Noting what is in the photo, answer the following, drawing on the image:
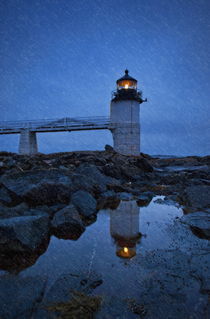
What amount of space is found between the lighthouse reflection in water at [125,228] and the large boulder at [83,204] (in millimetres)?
441

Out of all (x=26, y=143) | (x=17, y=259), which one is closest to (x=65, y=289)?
(x=17, y=259)

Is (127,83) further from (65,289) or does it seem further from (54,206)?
(65,289)

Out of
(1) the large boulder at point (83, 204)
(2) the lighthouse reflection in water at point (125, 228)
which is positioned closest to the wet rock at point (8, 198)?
(1) the large boulder at point (83, 204)

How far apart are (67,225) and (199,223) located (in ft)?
7.42

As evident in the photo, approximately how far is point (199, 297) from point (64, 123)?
25598 mm

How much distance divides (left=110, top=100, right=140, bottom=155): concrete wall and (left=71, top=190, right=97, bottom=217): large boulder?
18974mm

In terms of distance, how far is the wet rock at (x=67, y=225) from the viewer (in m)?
3.25

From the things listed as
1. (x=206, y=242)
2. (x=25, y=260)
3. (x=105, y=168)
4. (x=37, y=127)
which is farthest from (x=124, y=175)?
(x=37, y=127)

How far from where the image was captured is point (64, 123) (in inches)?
1030

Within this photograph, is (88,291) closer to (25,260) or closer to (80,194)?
(25,260)

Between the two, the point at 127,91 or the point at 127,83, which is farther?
the point at 127,83

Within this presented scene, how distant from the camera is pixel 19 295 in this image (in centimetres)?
173

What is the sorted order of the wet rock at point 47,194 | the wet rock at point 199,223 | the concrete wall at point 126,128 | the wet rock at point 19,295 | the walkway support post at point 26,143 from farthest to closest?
the walkway support post at point 26,143 < the concrete wall at point 126,128 < the wet rock at point 47,194 < the wet rock at point 199,223 < the wet rock at point 19,295

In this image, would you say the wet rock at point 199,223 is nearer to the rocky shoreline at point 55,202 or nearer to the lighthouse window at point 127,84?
the rocky shoreline at point 55,202
